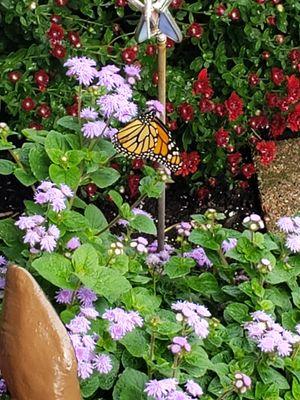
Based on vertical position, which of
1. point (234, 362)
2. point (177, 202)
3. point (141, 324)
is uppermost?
point (141, 324)

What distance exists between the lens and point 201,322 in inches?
89.8

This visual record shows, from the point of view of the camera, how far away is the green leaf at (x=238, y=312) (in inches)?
102

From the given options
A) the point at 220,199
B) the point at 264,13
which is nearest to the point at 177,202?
the point at 220,199

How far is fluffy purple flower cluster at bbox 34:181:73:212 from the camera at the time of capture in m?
2.44

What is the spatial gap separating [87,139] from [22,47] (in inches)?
47.2

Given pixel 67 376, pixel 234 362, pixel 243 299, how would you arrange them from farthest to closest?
1. pixel 243 299
2. pixel 234 362
3. pixel 67 376

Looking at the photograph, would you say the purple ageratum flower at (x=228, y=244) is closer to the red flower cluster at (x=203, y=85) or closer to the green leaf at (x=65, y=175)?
the green leaf at (x=65, y=175)

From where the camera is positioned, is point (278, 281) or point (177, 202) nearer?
point (278, 281)

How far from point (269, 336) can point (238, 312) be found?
0.24m

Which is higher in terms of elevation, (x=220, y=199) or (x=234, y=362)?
(x=234, y=362)

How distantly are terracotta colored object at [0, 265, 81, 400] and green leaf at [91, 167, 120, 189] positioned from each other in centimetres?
86

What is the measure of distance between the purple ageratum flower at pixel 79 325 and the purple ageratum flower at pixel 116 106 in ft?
2.11

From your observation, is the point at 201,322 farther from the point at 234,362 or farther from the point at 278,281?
the point at 278,281

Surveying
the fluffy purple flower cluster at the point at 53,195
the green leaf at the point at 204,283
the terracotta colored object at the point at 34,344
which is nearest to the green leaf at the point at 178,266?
the green leaf at the point at 204,283
